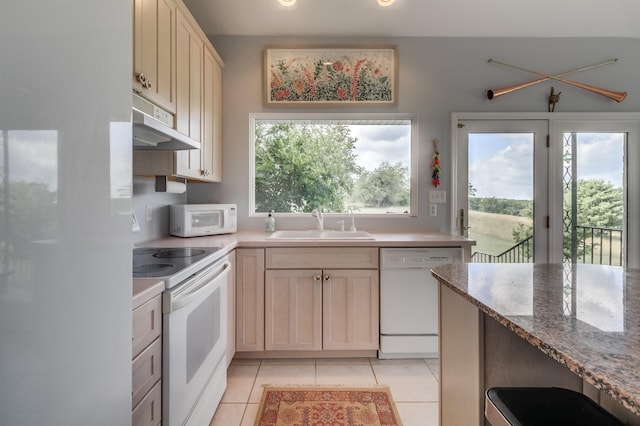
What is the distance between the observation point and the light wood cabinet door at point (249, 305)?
2137 millimetres

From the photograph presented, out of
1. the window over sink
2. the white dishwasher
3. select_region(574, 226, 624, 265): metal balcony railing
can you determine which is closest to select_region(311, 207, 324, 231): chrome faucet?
the window over sink

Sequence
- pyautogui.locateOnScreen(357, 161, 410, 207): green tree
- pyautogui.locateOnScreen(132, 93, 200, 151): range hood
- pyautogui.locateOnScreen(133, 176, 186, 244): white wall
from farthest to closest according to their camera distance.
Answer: pyautogui.locateOnScreen(357, 161, 410, 207): green tree → pyautogui.locateOnScreen(133, 176, 186, 244): white wall → pyautogui.locateOnScreen(132, 93, 200, 151): range hood

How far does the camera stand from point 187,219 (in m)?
2.21

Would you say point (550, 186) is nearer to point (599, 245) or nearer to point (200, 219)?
point (599, 245)

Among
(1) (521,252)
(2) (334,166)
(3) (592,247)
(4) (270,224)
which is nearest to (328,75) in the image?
(2) (334,166)

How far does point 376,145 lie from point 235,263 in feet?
5.63

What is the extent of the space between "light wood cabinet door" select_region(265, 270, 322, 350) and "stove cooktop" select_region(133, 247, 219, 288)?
0.59m

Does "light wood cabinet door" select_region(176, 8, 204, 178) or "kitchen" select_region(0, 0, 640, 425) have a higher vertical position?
"light wood cabinet door" select_region(176, 8, 204, 178)

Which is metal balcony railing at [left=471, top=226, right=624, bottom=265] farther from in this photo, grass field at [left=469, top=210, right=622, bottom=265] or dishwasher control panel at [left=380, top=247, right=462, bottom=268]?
dishwasher control panel at [left=380, top=247, right=462, bottom=268]

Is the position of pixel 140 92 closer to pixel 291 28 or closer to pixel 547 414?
pixel 291 28

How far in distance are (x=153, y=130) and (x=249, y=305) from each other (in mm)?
1384

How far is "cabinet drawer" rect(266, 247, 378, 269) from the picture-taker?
7.05ft

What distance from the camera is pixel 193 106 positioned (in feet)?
6.79

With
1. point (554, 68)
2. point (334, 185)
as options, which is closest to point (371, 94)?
point (334, 185)
